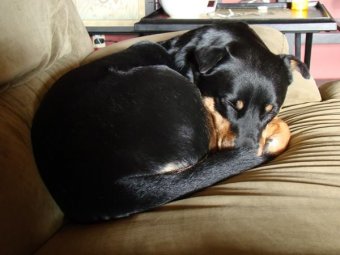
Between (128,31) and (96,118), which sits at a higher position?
(96,118)

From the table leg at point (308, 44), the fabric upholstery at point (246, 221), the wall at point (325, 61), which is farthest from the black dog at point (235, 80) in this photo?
the wall at point (325, 61)

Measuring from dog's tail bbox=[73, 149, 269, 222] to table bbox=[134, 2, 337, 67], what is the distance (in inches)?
45.9

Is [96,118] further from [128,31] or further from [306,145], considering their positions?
[128,31]

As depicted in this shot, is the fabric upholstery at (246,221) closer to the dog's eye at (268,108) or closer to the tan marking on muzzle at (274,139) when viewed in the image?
the tan marking on muzzle at (274,139)

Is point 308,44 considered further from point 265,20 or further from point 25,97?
point 25,97

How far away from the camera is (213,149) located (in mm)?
1370

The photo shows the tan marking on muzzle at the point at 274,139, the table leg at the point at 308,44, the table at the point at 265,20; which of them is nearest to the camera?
the tan marking on muzzle at the point at 274,139

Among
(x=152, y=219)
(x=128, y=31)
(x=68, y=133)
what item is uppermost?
(x=68, y=133)

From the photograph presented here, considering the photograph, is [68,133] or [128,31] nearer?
[68,133]

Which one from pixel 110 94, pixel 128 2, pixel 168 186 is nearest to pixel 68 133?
pixel 110 94

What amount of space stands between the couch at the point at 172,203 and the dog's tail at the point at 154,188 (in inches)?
0.9

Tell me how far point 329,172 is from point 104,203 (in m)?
0.58

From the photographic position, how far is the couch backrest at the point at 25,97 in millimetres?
935

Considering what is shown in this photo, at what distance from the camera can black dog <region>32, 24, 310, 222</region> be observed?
3.30 ft
